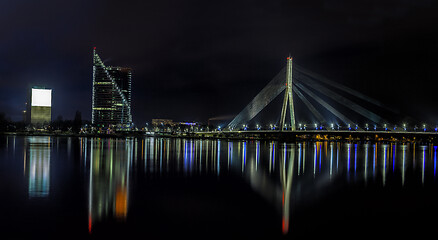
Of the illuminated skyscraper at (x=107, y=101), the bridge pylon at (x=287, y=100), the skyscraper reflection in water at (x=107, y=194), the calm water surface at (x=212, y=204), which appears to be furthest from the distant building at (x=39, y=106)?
the calm water surface at (x=212, y=204)

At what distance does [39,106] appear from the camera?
112 m

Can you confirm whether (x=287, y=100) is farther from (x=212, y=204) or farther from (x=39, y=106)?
(x=39, y=106)

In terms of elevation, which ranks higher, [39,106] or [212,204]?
[39,106]

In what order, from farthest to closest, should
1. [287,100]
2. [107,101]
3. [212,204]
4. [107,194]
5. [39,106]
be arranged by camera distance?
[39,106] → [107,101] → [287,100] → [107,194] → [212,204]

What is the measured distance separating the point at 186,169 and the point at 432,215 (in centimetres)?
949

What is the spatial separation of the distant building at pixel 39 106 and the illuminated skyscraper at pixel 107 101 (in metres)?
18.2

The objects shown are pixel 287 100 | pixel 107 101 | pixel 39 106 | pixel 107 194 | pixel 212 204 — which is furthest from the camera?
pixel 39 106

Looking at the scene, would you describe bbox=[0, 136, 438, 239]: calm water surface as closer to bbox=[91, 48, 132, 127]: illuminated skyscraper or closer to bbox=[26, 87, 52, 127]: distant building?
bbox=[91, 48, 132, 127]: illuminated skyscraper

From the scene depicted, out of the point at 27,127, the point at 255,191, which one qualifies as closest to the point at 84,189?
the point at 255,191

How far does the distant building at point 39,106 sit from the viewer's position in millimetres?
111000

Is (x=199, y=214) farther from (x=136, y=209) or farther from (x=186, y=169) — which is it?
(x=186, y=169)

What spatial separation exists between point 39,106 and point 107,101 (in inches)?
932

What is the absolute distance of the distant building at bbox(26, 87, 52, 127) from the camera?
11100 centimetres

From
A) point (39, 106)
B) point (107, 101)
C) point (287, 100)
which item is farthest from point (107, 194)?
point (39, 106)
